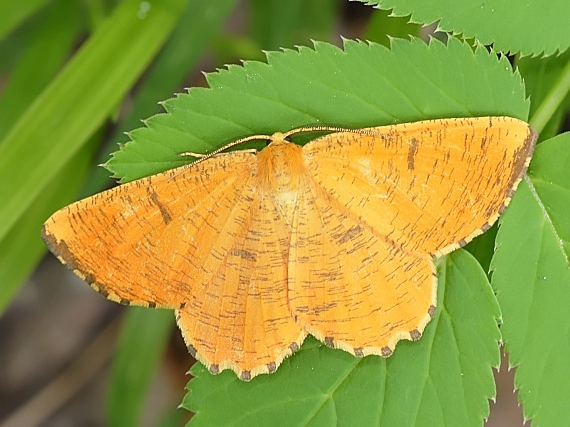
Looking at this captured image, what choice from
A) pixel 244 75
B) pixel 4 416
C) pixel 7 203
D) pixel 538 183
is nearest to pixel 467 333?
pixel 538 183

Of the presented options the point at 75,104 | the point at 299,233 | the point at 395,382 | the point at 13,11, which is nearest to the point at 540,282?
the point at 395,382

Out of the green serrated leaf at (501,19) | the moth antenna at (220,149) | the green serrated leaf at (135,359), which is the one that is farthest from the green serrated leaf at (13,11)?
the green serrated leaf at (501,19)

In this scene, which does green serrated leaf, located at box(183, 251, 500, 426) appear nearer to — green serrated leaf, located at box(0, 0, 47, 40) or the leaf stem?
the leaf stem

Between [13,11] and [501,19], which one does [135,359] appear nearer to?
[13,11]

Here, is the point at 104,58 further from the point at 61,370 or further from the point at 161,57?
the point at 61,370

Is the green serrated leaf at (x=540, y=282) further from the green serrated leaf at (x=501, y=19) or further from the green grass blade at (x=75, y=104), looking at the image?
the green grass blade at (x=75, y=104)
